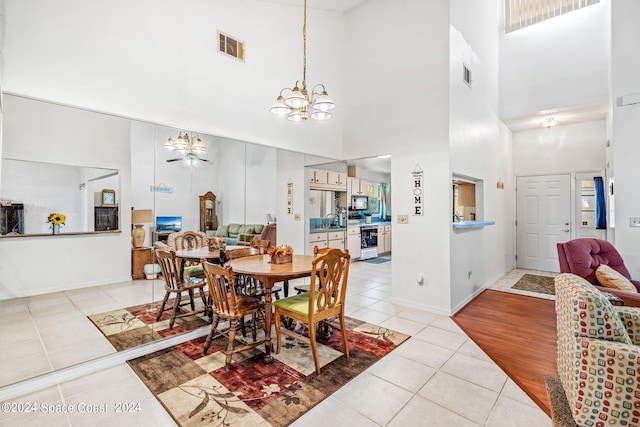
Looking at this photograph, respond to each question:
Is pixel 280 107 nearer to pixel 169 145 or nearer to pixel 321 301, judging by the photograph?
pixel 169 145

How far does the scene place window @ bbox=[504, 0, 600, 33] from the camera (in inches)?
201

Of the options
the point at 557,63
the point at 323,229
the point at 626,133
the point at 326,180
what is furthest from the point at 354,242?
the point at 557,63

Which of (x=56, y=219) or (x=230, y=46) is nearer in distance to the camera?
(x=56, y=219)

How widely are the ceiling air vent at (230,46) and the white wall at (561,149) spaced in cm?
634

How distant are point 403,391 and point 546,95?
19.6 feet

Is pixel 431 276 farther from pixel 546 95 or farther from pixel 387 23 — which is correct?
pixel 546 95

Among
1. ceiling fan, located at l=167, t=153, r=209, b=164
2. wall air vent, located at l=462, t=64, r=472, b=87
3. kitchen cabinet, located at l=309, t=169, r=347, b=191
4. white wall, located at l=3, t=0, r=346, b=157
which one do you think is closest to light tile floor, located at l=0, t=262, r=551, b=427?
ceiling fan, located at l=167, t=153, r=209, b=164

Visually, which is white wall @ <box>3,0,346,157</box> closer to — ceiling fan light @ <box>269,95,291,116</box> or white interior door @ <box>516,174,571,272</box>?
ceiling fan light @ <box>269,95,291,116</box>

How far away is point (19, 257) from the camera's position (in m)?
2.34

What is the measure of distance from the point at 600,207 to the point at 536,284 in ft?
6.80

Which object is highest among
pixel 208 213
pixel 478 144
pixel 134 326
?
pixel 478 144

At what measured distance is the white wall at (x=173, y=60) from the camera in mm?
2307

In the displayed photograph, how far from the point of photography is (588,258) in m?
3.26

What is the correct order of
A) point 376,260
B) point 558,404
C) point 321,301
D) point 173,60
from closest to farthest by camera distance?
1. point 558,404
2. point 321,301
3. point 173,60
4. point 376,260
